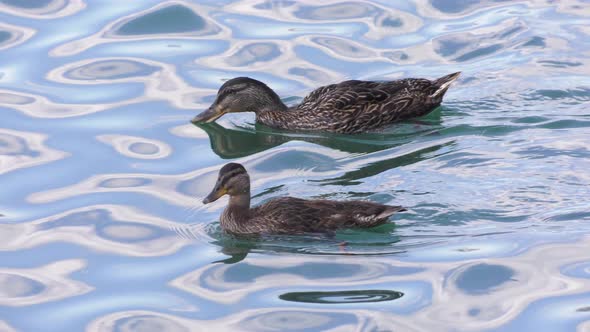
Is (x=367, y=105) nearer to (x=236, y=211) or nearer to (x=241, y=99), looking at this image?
(x=241, y=99)

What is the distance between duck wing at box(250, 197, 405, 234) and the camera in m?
12.6

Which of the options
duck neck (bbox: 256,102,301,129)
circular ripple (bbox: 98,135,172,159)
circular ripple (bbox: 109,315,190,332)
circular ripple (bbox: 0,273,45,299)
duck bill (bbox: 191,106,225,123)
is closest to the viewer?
circular ripple (bbox: 109,315,190,332)

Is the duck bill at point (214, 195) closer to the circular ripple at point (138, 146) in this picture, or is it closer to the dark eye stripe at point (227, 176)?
the dark eye stripe at point (227, 176)

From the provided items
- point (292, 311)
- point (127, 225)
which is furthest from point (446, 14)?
point (292, 311)

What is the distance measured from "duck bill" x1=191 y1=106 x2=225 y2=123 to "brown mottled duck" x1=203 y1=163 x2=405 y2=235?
144 inches

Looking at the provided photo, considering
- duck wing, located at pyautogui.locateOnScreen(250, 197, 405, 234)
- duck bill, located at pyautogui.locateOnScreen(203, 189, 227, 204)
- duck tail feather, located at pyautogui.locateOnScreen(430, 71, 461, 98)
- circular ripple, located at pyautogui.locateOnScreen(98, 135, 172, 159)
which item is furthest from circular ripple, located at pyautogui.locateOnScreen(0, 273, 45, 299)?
duck tail feather, located at pyautogui.locateOnScreen(430, 71, 461, 98)

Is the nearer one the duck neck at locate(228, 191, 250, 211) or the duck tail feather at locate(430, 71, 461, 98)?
the duck neck at locate(228, 191, 250, 211)

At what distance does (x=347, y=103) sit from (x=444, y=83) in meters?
1.28

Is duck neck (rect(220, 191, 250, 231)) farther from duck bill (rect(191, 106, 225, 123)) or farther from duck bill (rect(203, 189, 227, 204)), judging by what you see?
duck bill (rect(191, 106, 225, 123))

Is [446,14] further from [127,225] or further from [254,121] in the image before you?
[127,225]

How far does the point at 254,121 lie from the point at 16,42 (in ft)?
14.3

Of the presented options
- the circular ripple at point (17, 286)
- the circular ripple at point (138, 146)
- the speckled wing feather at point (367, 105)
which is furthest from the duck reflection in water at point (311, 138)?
the circular ripple at point (17, 286)

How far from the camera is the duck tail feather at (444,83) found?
1656cm

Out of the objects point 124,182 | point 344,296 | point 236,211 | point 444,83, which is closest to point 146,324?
point 344,296
